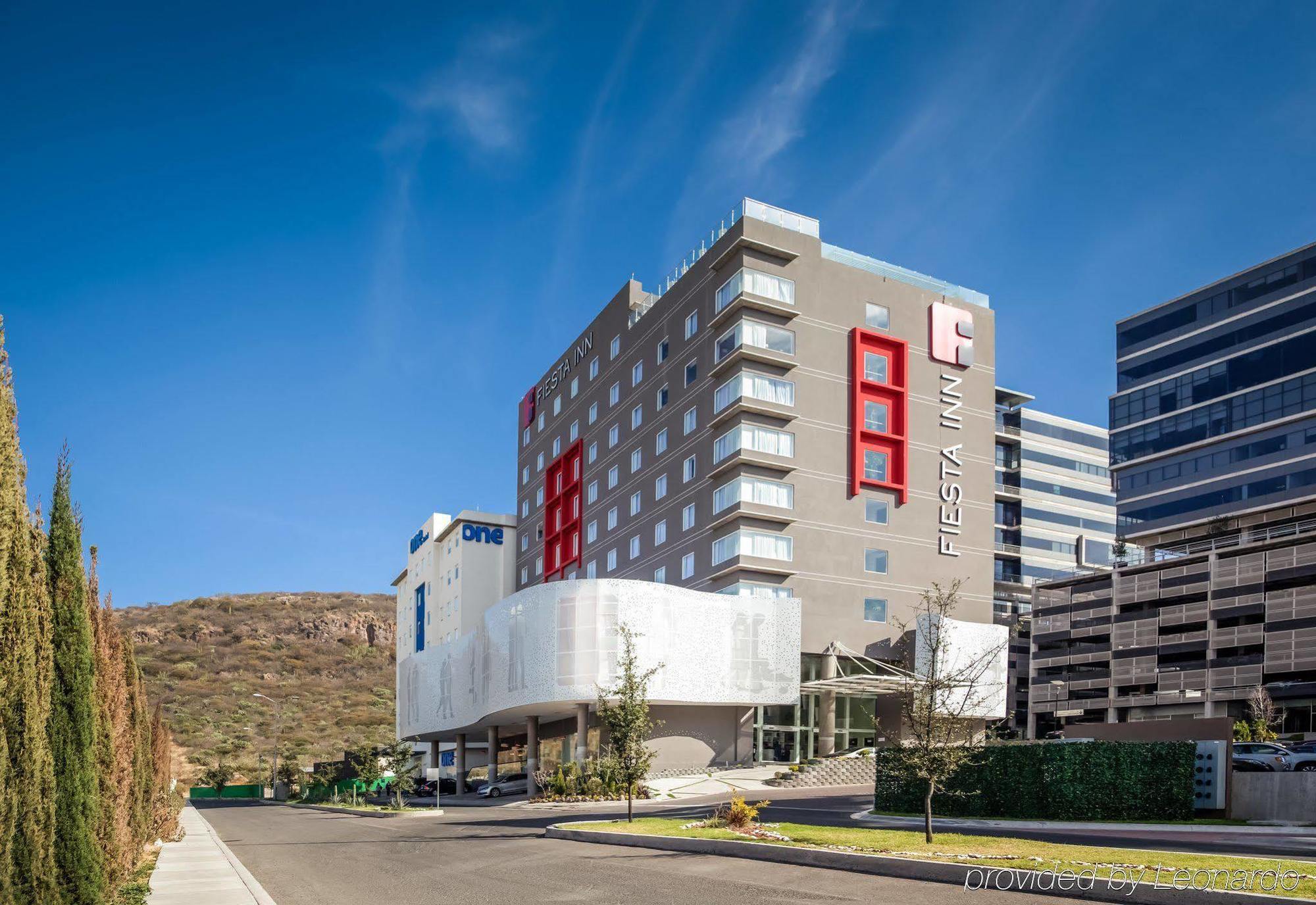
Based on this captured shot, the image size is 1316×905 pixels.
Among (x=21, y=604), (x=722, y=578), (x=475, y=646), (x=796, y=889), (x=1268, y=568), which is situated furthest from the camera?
(x=1268, y=568)

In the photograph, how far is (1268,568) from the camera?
7981cm

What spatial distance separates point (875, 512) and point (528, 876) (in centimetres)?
5229

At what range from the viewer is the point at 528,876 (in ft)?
69.8

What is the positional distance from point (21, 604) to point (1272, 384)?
97074 millimetres

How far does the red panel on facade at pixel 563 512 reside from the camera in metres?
92.5

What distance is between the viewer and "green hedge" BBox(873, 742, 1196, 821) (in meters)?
27.0

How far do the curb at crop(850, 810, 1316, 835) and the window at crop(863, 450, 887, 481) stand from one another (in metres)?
40.8

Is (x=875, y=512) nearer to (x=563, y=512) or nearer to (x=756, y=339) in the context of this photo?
(x=756, y=339)

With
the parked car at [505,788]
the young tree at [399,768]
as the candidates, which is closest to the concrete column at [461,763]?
the parked car at [505,788]

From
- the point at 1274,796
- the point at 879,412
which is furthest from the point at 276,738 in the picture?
the point at 1274,796

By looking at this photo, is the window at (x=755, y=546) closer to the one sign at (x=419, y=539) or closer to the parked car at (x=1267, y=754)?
the parked car at (x=1267, y=754)

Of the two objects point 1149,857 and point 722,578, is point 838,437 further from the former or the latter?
point 1149,857

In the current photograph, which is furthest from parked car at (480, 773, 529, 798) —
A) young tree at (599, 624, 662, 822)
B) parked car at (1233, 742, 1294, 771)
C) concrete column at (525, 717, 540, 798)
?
parked car at (1233, 742, 1294, 771)

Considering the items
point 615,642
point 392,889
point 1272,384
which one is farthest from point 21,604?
point 1272,384
